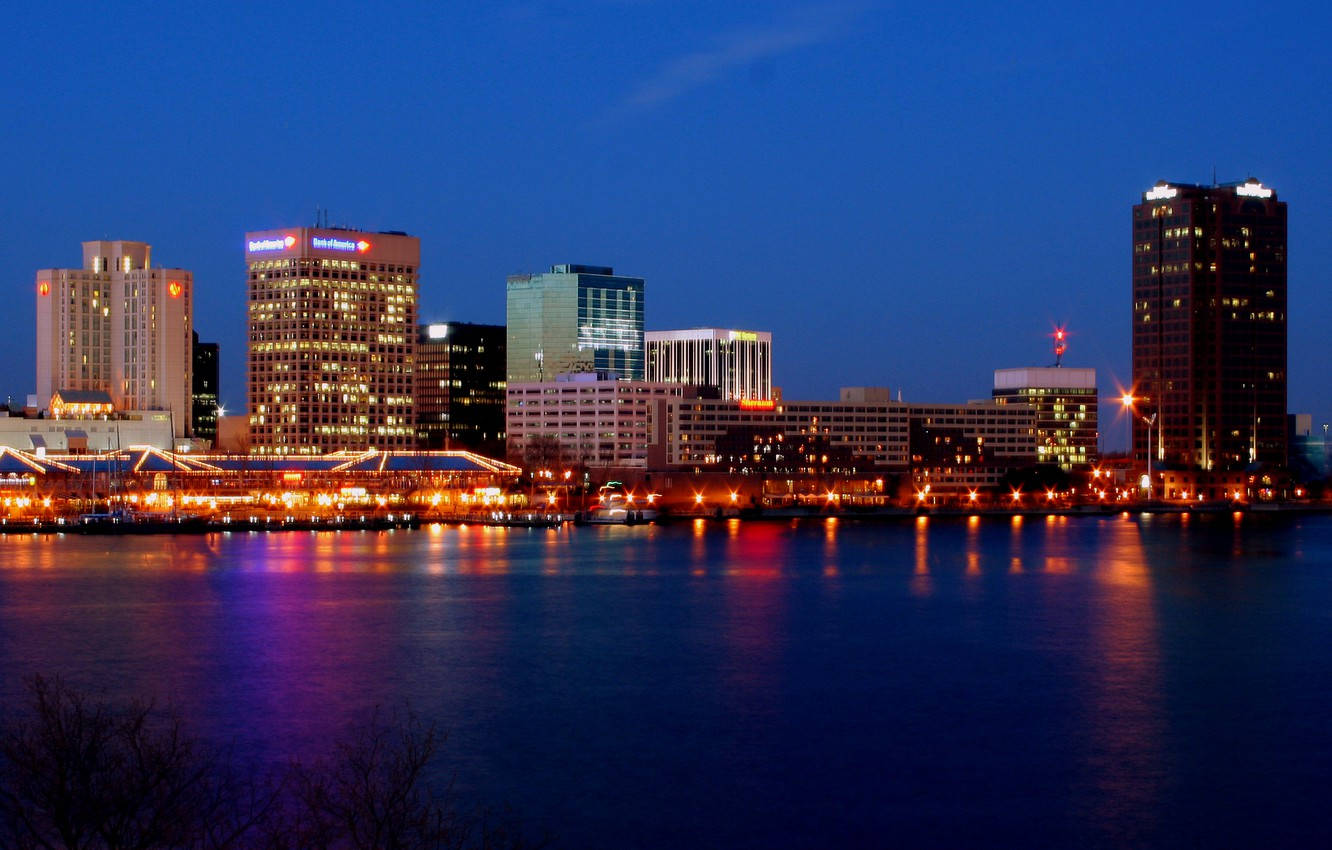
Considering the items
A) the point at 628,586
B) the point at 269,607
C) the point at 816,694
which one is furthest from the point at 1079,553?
the point at 816,694

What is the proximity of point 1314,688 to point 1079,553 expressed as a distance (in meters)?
63.1

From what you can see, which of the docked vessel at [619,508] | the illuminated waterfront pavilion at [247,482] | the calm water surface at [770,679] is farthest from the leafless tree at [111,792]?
the illuminated waterfront pavilion at [247,482]

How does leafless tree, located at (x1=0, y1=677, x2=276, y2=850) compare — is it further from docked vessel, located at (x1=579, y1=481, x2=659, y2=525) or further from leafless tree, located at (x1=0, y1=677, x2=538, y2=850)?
docked vessel, located at (x1=579, y1=481, x2=659, y2=525)

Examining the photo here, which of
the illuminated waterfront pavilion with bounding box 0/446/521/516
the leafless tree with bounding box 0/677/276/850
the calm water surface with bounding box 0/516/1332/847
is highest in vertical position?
the illuminated waterfront pavilion with bounding box 0/446/521/516

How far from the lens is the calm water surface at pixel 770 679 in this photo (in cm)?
3356

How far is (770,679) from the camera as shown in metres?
49.2

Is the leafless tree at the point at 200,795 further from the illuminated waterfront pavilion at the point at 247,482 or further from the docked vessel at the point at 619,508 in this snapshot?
the illuminated waterfront pavilion at the point at 247,482

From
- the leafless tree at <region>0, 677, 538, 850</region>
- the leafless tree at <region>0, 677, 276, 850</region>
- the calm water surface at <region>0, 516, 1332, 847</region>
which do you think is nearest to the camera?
the leafless tree at <region>0, 677, 276, 850</region>

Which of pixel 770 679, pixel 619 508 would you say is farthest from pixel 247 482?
pixel 770 679

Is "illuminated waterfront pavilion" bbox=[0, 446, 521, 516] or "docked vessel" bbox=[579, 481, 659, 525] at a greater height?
"illuminated waterfront pavilion" bbox=[0, 446, 521, 516]

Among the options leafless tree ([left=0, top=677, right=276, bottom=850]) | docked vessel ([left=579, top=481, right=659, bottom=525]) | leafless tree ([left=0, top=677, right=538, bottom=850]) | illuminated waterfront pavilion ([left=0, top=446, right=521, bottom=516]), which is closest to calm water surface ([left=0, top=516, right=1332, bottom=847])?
leafless tree ([left=0, top=677, right=538, bottom=850])

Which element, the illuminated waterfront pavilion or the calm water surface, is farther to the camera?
the illuminated waterfront pavilion

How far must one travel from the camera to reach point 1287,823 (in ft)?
106

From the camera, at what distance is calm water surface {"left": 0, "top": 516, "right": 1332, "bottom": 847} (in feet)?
110
